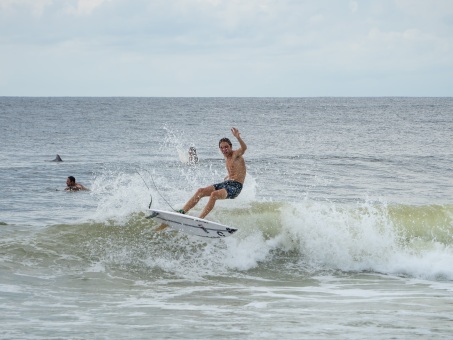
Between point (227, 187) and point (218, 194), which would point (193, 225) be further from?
point (227, 187)

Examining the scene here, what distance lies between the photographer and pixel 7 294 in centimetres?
1020

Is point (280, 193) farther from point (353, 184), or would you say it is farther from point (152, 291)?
point (152, 291)

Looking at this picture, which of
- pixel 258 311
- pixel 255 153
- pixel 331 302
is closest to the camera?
pixel 258 311

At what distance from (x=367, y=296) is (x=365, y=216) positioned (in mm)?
4466

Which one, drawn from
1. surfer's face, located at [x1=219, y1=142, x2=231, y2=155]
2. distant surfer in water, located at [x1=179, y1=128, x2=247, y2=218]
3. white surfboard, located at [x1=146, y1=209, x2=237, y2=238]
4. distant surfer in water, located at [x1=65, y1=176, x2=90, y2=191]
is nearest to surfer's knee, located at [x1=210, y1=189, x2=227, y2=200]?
distant surfer in water, located at [x1=179, y1=128, x2=247, y2=218]


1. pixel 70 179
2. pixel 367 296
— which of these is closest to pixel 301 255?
pixel 367 296

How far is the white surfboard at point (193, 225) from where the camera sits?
12.6 metres

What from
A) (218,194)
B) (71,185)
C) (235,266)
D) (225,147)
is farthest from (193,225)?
(71,185)

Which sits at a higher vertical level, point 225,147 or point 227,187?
point 225,147

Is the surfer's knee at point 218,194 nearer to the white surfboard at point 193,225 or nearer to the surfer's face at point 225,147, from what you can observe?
the white surfboard at point 193,225

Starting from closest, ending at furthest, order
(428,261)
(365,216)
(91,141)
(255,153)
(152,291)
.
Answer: (152,291)
(428,261)
(365,216)
(255,153)
(91,141)

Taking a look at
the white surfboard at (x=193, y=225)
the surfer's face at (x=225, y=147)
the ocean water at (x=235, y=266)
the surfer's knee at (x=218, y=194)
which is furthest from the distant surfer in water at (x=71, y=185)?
the surfer's face at (x=225, y=147)

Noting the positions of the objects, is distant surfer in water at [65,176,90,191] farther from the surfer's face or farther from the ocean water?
the surfer's face

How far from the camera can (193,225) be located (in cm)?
1274
